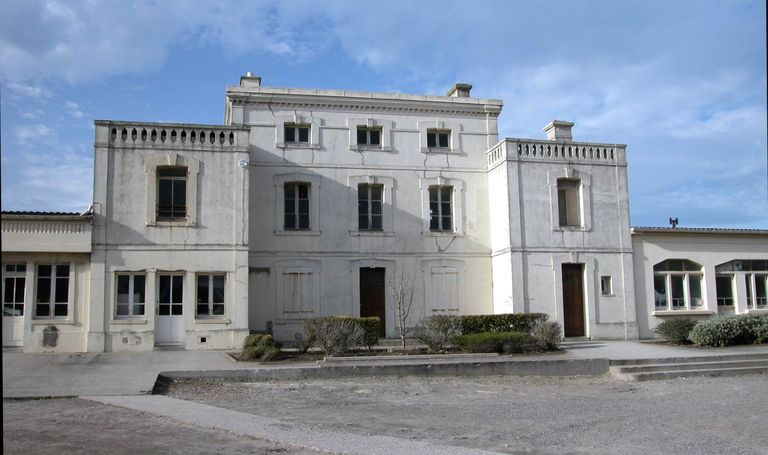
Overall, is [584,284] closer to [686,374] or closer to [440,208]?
[440,208]

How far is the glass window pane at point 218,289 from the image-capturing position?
2078 cm

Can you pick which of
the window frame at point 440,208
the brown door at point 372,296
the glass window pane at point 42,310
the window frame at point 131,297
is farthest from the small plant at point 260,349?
the window frame at point 440,208

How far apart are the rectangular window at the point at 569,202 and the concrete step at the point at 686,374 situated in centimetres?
792

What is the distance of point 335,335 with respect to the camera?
715 inches

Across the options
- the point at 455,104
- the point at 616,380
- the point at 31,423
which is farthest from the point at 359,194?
the point at 31,423

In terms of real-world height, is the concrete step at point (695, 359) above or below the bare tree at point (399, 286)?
below

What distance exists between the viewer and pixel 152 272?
20.4m

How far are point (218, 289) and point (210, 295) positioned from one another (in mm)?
309

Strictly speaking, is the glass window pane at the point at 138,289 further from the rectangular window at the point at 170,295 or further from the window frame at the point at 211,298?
the window frame at the point at 211,298

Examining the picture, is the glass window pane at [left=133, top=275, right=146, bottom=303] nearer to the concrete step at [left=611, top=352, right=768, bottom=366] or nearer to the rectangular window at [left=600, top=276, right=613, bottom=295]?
the concrete step at [left=611, top=352, right=768, bottom=366]

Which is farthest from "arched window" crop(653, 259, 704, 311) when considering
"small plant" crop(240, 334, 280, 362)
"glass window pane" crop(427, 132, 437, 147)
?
"small plant" crop(240, 334, 280, 362)

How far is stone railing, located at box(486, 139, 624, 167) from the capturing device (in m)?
23.6

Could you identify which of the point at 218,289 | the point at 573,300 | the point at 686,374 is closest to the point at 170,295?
the point at 218,289

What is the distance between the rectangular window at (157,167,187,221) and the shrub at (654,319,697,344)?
50.4ft
